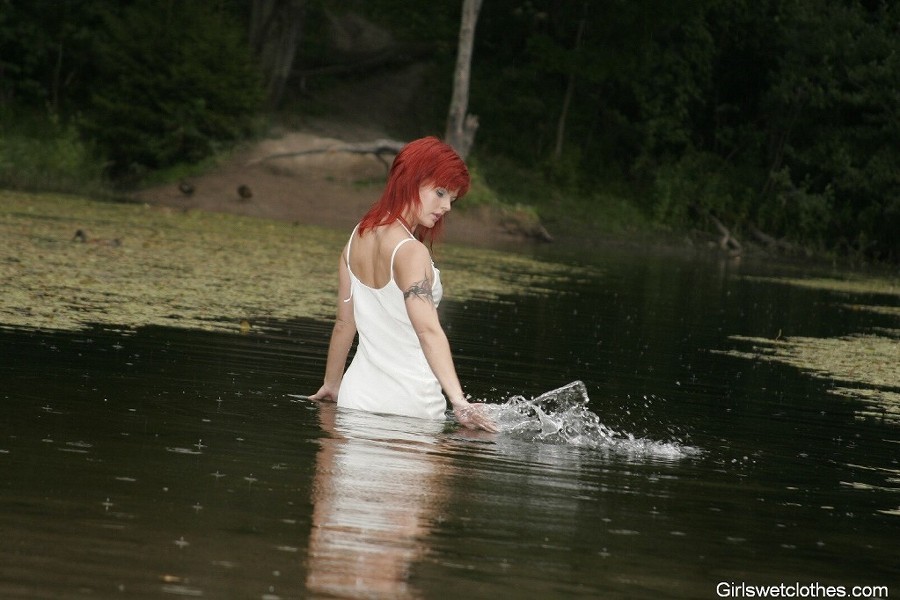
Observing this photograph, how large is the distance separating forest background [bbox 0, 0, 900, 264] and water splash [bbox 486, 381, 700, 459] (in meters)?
24.9

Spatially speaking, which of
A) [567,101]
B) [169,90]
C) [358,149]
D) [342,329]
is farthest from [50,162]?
[342,329]

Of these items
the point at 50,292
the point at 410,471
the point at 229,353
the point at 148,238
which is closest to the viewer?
the point at 410,471

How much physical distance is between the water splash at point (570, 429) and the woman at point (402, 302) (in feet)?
1.27

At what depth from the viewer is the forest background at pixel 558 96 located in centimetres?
3253

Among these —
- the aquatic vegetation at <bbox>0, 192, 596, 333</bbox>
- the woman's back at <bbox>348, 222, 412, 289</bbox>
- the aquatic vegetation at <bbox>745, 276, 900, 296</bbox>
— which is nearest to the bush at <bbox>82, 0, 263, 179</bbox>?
the aquatic vegetation at <bbox>0, 192, 596, 333</bbox>

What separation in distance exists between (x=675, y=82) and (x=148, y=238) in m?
24.7

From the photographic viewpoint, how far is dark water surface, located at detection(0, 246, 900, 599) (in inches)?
177

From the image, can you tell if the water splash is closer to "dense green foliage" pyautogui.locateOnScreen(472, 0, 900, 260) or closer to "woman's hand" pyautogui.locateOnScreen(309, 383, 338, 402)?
"woman's hand" pyautogui.locateOnScreen(309, 383, 338, 402)

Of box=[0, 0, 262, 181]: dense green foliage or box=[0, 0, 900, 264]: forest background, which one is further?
box=[0, 0, 900, 264]: forest background

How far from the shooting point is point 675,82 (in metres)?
41.3

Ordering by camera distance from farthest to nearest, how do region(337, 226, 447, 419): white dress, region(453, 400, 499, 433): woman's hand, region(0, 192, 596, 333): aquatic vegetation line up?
region(0, 192, 596, 333): aquatic vegetation < region(337, 226, 447, 419): white dress < region(453, 400, 499, 433): woman's hand

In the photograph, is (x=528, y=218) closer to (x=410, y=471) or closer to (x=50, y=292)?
(x=50, y=292)

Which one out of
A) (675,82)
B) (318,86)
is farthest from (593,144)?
(318,86)

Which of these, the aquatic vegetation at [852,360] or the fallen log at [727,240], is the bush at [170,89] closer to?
the fallen log at [727,240]
